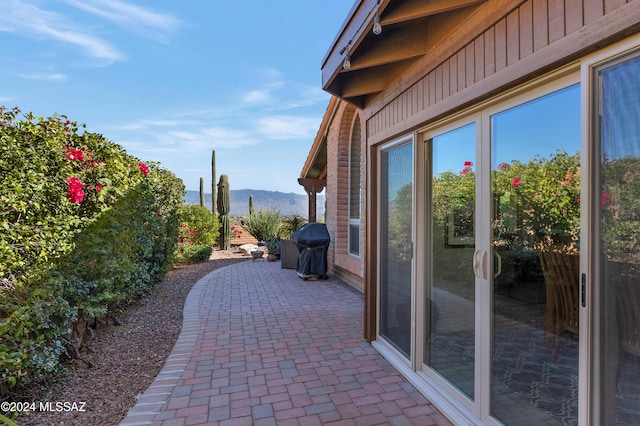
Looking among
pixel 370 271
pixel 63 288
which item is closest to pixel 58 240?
pixel 63 288

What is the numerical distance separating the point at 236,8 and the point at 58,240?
6.69 m

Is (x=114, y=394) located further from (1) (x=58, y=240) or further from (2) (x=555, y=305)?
(2) (x=555, y=305)

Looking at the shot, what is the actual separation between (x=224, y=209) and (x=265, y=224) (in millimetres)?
1671

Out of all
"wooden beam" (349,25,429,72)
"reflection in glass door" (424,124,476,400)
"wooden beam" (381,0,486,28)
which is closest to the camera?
"wooden beam" (381,0,486,28)

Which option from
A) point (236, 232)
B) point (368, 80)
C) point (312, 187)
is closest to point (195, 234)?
point (236, 232)

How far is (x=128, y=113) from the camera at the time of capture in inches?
537

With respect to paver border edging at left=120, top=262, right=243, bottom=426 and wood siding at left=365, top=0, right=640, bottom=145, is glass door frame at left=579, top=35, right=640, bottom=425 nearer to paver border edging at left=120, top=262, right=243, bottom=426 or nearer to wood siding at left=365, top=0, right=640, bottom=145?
wood siding at left=365, top=0, right=640, bottom=145

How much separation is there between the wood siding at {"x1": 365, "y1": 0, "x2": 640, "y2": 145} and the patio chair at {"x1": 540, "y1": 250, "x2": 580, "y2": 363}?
3.26 feet

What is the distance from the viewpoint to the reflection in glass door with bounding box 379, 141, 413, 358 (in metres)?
3.36

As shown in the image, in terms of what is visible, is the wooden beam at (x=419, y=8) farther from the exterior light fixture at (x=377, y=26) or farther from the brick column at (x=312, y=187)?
the brick column at (x=312, y=187)

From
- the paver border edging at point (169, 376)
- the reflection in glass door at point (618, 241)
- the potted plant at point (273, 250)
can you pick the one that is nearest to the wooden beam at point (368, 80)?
the reflection in glass door at point (618, 241)

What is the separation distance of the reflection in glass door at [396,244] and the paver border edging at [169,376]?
85.3 inches

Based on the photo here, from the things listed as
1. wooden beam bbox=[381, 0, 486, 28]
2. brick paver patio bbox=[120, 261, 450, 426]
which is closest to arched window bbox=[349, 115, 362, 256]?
brick paver patio bbox=[120, 261, 450, 426]

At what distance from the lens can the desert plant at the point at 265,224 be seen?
1341 cm
